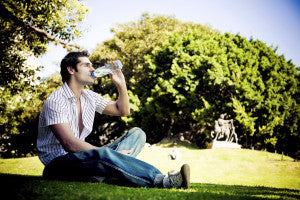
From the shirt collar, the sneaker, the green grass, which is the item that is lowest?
the green grass

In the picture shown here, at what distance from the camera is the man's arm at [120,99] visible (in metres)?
3.91

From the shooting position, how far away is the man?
8.96 ft

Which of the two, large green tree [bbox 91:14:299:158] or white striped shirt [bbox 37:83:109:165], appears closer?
white striped shirt [bbox 37:83:109:165]

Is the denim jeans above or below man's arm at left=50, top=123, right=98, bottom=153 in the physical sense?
below

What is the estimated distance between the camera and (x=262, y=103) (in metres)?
21.3

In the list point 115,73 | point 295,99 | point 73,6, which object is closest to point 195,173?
point 115,73

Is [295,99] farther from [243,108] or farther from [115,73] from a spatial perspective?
[115,73]

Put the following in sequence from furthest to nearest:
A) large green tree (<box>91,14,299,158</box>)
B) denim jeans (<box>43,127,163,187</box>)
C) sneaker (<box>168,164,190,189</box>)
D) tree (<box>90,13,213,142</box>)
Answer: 1. tree (<box>90,13,213,142</box>)
2. large green tree (<box>91,14,299,158</box>)
3. sneaker (<box>168,164,190,189</box>)
4. denim jeans (<box>43,127,163,187</box>)

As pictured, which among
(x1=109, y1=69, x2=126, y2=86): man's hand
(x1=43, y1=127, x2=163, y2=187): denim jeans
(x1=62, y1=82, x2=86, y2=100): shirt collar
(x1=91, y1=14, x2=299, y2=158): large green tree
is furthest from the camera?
(x1=91, y1=14, x2=299, y2=158): large green tree

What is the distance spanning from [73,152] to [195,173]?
31.6 feet

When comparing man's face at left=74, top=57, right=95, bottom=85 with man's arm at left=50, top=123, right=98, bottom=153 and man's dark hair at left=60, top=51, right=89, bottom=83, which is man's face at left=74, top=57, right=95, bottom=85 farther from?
man's arm at left=50, top=123, right=98, bottom=153

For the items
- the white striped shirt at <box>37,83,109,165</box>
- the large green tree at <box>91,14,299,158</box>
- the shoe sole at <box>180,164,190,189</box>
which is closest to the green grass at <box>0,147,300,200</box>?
the shoe sole at <box>180,164,190,189</box>

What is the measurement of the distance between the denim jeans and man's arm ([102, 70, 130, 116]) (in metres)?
1.33

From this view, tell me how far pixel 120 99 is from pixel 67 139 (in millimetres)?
1479
